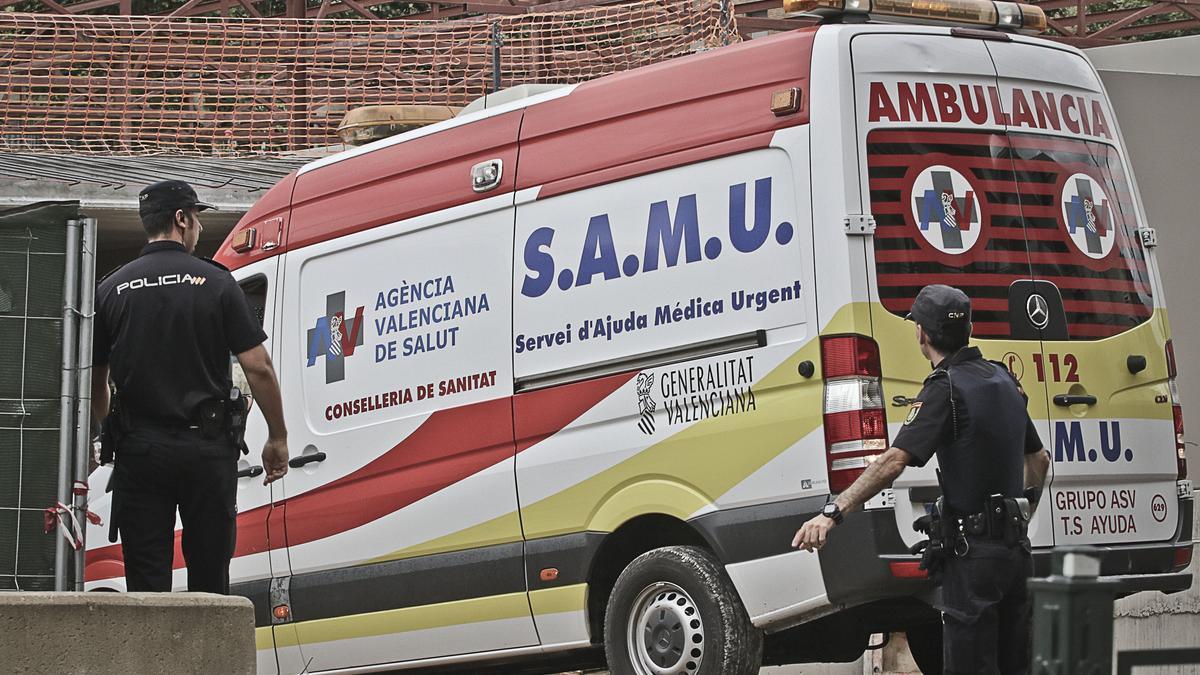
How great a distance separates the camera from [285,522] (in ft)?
28.4

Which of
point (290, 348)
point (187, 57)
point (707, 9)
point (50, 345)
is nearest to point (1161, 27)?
point (707, 9)

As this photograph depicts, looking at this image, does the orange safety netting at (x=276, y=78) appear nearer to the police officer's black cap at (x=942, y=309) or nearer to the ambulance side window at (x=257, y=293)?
the ambulance side window at (x=257, y=293)

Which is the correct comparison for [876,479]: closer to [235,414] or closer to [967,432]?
[967,432]

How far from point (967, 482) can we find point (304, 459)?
3.41 meters

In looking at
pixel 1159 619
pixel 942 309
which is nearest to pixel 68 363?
pixel 942 309

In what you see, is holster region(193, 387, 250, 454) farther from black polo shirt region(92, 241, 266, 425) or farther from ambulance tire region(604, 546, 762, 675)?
ambulance tire region(604, 546, 762, 675)

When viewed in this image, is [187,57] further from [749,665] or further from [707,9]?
[749,665]

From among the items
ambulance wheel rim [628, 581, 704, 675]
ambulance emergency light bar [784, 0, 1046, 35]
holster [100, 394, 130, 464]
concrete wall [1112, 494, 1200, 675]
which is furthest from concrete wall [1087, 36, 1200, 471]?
holster [100, 394, 130, 464]

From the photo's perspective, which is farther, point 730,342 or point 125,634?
point 730,342

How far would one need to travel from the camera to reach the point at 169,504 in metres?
A: 6.70

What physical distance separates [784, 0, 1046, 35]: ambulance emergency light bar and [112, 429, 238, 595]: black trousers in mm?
2608

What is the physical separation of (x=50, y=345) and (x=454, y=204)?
74.6 inches

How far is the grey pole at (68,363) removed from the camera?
6.72 m

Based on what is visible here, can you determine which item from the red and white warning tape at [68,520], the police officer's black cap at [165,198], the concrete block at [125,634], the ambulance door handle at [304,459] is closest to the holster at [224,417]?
the red and white warning tape at [68,520]
